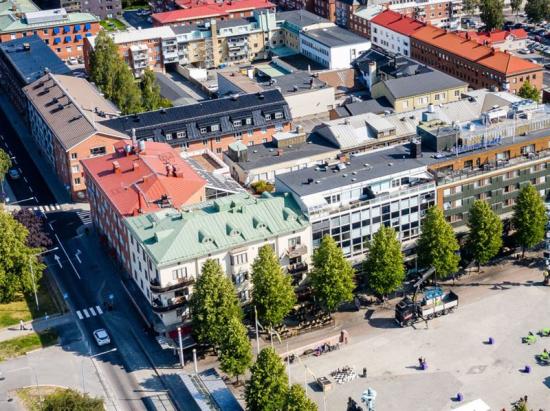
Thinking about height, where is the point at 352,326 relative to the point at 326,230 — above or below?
below

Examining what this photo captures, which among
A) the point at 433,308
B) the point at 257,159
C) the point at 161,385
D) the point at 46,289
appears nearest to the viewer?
the point at 161,385

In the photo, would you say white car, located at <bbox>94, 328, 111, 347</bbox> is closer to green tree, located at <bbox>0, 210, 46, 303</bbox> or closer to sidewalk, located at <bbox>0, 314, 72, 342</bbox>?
sidewalk, located at <bbox>0, 314, 72, 342</bbox>

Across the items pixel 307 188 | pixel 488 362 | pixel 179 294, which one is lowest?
pixel 488 362

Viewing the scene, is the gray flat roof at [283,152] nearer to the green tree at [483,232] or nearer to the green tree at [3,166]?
the green tree at [483,232]

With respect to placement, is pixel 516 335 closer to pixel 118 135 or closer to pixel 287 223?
pixel 287 223

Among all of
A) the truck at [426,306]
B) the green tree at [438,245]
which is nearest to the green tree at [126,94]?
the green tree at [438,245]

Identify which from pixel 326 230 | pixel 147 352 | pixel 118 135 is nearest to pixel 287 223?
pixel 326 230

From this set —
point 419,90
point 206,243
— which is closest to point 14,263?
point 206,243
